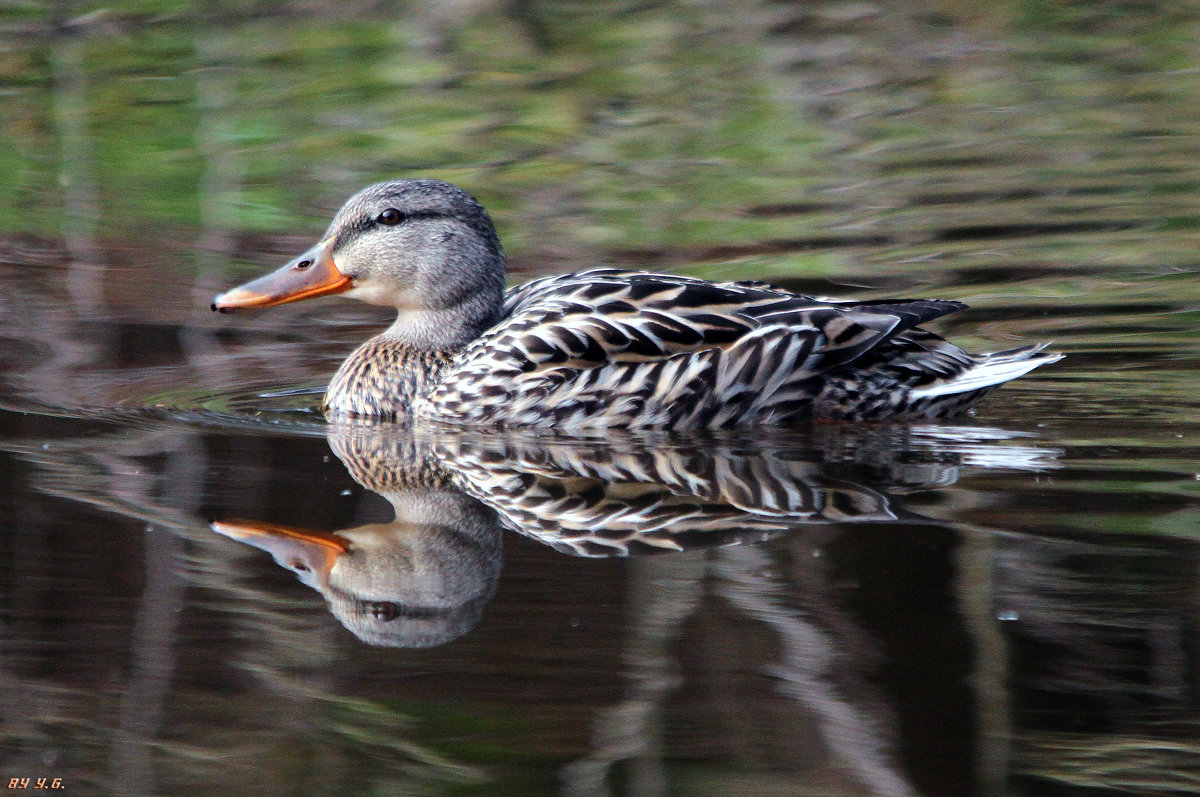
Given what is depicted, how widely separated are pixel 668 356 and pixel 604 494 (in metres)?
1.37

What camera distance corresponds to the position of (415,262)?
7273mm

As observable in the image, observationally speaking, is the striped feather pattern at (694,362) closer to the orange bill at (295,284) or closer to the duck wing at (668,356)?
the duck wing at (668,356)

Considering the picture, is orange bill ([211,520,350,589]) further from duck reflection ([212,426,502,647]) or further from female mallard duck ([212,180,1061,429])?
female mallard duck ([212,180,1061,429])

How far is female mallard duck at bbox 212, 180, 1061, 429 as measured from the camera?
6656 mm

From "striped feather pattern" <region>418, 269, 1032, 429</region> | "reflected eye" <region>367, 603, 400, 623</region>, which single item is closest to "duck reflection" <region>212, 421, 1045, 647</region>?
"reflected eye" <region>367, 603, 400, 623</region>

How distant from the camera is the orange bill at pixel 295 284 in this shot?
6960mm

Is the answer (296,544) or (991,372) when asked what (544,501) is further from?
(991,372)

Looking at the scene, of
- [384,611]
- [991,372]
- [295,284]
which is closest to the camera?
[384,611]

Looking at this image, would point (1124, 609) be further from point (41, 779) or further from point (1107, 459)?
point (41, 779)

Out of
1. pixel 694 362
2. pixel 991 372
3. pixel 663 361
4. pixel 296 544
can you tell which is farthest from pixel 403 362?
pixel 991 372

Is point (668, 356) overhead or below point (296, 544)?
overhead

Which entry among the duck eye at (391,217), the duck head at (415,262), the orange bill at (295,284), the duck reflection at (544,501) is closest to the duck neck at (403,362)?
the duck head at (415,262)

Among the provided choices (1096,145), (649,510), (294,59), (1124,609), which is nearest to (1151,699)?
(1124,609)

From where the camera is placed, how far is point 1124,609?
13.8ft
